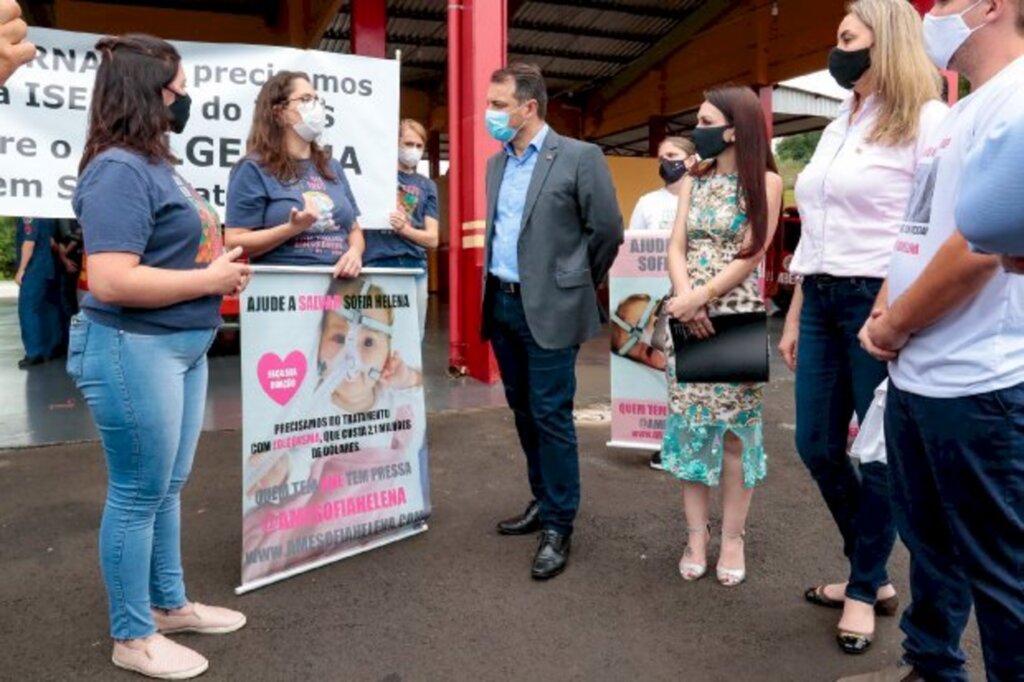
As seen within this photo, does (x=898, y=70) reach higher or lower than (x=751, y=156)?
higher

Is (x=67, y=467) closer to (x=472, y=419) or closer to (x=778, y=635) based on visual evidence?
(x=472, y=419)

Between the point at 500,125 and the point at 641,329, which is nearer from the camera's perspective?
the point at 500,125

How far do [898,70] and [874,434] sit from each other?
108cm

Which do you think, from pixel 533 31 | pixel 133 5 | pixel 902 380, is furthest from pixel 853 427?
pixel 533 31

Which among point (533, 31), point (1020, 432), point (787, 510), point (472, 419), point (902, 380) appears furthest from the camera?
point (533, 31)

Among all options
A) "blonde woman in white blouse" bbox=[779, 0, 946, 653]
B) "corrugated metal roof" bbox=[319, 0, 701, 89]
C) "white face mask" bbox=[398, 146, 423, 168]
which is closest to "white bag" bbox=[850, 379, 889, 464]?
"blonde woman in white blouse" bbox=[779, 0, 946, 653]

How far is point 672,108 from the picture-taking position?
1625 centimetres

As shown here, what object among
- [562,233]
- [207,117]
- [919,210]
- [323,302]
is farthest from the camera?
[207,117]

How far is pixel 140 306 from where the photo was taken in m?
2.22

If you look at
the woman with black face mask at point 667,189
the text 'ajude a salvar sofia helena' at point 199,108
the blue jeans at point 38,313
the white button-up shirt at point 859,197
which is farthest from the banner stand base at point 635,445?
the blue jeans at point 38,313

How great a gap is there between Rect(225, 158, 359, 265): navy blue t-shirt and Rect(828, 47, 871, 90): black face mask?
1.92m

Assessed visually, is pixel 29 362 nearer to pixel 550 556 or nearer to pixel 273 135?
pixel 273 135

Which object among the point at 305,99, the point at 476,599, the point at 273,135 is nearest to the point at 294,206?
the point at 273,135

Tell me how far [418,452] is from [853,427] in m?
1.80
